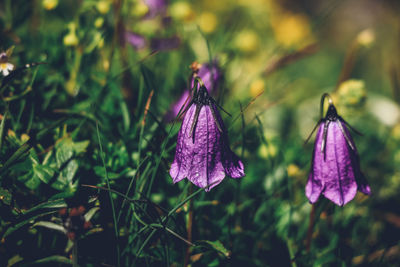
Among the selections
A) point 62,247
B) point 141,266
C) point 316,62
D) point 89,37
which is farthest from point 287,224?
point 316,62

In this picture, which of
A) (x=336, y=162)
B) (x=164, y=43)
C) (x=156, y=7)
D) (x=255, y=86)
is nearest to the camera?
(x=336, y=162)

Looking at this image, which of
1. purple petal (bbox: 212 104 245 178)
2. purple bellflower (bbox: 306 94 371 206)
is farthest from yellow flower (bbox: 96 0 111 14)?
purple bellflower (bbox: 306 94 371 206)

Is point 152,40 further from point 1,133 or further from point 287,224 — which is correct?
point 287,224

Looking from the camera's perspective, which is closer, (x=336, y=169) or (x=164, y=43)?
(x=336, y=169)

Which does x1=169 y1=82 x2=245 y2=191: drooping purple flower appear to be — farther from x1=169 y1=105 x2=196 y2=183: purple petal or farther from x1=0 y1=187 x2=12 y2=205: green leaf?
x1=0 y1=187 x2=12 y2=205: green leaf

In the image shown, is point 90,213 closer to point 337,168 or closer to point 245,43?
point 337,168

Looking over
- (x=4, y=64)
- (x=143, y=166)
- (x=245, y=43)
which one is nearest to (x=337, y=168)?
(x=143, y=166)
